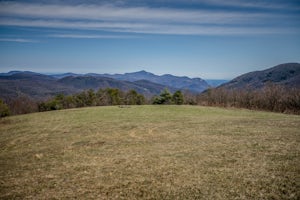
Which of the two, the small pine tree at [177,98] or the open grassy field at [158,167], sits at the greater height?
the small pine tree at [177,98]

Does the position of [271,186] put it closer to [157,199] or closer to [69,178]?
[157,199]

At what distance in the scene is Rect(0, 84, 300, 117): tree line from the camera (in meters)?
61.0

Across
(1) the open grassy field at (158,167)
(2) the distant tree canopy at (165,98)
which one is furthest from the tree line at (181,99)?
(1) the open grassy field at (158,167)

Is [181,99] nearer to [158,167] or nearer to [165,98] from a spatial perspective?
[165,98]

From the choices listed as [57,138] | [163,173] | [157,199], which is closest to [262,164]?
[163,173]

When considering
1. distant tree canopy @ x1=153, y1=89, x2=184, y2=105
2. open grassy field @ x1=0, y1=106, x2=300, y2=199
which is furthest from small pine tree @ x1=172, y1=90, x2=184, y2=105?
open grassy field @ x1=0, y1=106, x2=300, y2=199

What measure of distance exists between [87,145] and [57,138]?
439cm

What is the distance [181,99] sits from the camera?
71.4 metres

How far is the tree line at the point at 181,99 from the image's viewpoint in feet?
200

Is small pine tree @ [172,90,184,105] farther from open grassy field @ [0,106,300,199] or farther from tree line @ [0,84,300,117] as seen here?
open grassy field @ [0,106,300,199]

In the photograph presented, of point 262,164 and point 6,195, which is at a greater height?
point 262,164

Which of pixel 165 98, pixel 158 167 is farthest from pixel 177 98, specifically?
pixel 158 167

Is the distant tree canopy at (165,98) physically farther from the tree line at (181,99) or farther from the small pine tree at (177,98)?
the small pine tree at (177,98)

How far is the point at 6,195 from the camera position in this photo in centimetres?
825
